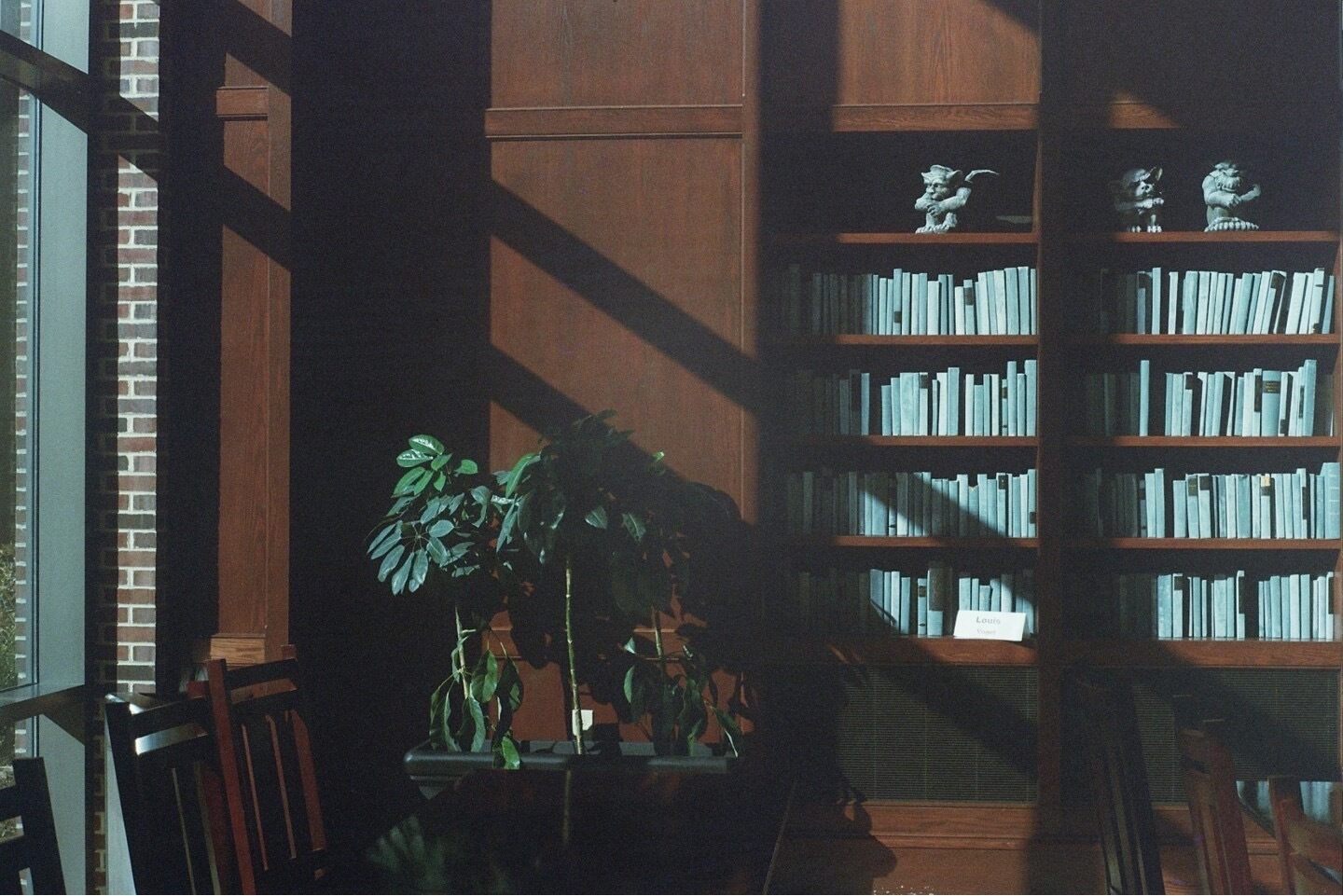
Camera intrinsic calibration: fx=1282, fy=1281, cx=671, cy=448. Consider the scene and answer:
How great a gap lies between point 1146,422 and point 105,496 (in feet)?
11.7

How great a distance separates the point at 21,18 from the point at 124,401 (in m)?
1.24

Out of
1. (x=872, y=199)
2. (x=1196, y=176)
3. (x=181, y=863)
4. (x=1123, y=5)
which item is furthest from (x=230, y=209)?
→ (x=1196, y=176)

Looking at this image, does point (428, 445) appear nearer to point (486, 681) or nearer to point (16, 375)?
point (486, 681)

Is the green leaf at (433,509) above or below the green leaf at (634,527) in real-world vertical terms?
above

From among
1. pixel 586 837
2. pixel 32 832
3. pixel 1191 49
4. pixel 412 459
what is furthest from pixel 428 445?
pixel 1191 49

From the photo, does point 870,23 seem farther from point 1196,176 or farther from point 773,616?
point 773,616

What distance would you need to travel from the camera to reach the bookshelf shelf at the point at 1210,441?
4.36 meters

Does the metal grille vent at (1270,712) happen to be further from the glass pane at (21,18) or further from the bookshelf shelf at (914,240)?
the glass pane at (21,18)

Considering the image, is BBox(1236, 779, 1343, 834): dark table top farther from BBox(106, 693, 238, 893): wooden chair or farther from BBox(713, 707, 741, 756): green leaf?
BBox(106, 693, 238, 893): wooden chair

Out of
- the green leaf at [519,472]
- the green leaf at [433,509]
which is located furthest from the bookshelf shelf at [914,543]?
the green leaf at [433,509]

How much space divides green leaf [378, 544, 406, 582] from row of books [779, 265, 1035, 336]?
61.2 inches

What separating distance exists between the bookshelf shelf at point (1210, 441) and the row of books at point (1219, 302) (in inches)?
14.6

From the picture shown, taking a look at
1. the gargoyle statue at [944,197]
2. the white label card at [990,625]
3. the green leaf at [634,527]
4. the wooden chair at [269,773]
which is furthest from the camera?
the gargoyle statue at [944,197]

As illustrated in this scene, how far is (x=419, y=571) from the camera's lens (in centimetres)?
404
